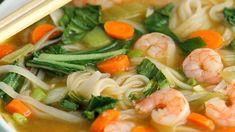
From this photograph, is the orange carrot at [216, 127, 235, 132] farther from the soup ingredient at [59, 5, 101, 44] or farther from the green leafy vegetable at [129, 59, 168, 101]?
the soup ingredient at [59, 5, 101, 44]

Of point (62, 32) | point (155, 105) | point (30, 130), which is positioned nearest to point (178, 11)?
point (62, 32)

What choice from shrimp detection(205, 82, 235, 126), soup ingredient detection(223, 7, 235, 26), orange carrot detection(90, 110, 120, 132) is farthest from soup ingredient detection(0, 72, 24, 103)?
soup ingredient detection(223, 7, 235, 26)

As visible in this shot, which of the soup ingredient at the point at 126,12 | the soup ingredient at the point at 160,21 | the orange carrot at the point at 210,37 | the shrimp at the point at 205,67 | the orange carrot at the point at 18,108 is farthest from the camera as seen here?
the soup ingredient at the point at 126,12

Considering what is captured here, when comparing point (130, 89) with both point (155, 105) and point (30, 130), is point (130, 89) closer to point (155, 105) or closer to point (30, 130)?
point (155, 105)

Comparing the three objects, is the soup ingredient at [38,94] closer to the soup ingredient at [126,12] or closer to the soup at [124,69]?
the soup at [124,69]

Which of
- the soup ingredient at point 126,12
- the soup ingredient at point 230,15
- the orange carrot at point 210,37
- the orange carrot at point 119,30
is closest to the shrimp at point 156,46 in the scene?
the orange carrot at point 119,30

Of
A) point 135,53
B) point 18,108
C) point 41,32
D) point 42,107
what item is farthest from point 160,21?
point 18,108

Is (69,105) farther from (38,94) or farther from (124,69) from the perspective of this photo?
(124,69)
